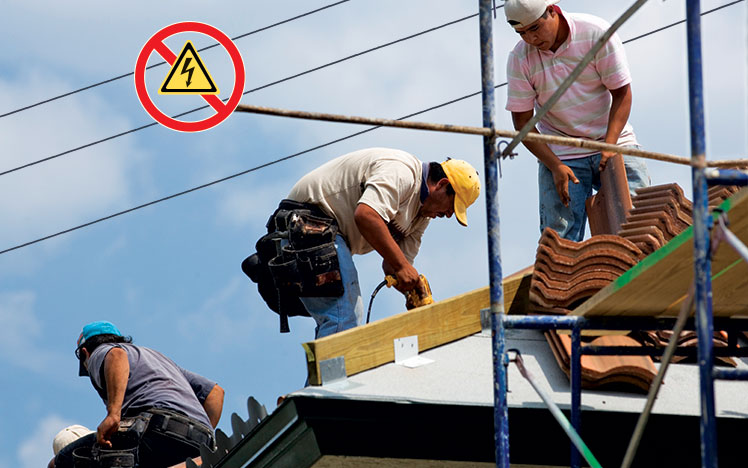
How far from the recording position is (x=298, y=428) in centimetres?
504

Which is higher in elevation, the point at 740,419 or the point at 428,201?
the point at 428,201

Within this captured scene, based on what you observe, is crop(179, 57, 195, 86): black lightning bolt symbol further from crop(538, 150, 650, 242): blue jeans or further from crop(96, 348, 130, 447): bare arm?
crop(538, 150, 650, 242): blue jeans

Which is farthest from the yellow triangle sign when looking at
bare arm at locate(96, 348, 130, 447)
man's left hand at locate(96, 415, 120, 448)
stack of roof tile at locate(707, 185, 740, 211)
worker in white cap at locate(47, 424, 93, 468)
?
worker in white cap at locate(47, 424, 93, 468)

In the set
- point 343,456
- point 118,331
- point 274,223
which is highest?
point 274,223

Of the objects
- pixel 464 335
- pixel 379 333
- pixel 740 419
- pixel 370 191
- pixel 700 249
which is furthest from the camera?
pixel 370 191

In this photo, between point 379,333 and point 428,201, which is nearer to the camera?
point 379,333

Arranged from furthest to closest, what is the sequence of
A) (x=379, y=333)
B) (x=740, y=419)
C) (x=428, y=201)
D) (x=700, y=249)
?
(x=428, y=201), (x=379, y=333), (x=740, y=419), (x=700, y=249)

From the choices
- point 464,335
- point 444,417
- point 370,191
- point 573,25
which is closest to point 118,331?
point 370,191

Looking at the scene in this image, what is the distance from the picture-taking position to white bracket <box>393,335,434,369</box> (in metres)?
5.72

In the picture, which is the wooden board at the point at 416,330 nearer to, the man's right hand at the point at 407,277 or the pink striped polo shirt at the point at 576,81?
the man's right hand at the point at 407,277

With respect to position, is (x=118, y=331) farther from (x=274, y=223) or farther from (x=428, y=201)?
(x=428, y=201)

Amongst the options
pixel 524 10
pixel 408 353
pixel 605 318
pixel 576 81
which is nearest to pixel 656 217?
pixel 576 81

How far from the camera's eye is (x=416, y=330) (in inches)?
233

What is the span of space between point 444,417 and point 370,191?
2.07 meters
